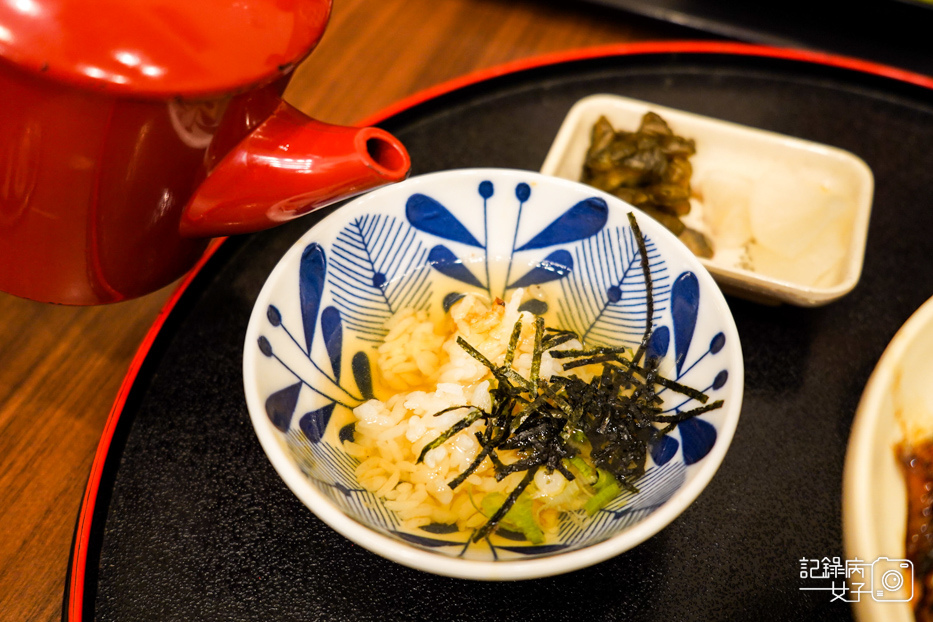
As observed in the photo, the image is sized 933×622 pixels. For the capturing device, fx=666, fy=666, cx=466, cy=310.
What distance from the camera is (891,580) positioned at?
81 centimetres

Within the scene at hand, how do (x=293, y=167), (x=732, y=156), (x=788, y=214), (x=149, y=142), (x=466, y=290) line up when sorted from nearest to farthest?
(x=149, y=142) → (x=293, y=167) → (x=466, y=290) → (x=788, y=214) → (x=732, y=156)

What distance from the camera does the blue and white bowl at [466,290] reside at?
3.05 feet

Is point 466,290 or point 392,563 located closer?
point 392,563

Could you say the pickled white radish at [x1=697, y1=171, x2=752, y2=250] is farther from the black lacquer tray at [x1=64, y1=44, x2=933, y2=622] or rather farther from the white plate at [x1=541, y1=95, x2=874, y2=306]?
the black lacquer tray at [x1=64, y1=44, x2=933, y2=622]

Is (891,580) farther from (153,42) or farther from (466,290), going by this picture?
(153,42)

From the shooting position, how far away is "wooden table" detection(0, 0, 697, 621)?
115cm

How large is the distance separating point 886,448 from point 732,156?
0.93 m

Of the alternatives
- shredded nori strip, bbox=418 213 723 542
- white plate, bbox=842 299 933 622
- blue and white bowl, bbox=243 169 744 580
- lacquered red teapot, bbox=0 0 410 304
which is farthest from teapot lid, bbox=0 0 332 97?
white plate, bbox=842 299 933 622

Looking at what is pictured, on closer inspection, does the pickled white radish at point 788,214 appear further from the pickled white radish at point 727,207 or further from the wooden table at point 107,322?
the wooden table at point 107,322

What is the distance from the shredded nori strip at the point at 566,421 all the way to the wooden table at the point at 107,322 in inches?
26.7

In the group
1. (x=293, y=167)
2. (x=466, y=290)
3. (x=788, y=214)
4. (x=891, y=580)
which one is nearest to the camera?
(x=891, y=580)

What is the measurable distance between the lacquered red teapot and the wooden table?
11.1 inches

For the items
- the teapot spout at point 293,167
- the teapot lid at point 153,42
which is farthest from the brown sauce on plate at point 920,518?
the teapot lid at point 153,42

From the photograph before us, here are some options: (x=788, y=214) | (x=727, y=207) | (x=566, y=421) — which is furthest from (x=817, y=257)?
(x=566, y=421)
